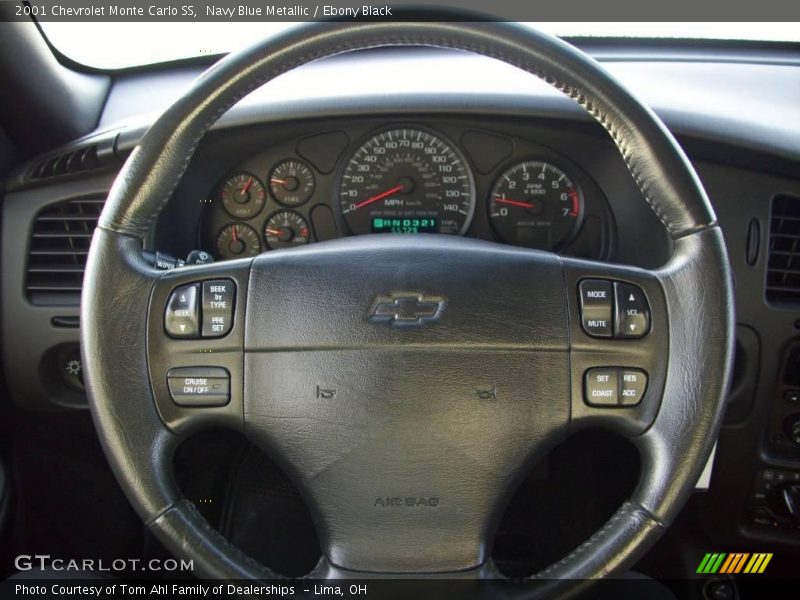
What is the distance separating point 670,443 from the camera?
4.01 ft

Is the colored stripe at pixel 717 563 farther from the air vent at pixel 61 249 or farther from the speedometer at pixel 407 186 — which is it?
the air vent at pixel 61 249

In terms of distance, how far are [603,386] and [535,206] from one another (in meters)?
0.68

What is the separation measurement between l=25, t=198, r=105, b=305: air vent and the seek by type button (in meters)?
0.69

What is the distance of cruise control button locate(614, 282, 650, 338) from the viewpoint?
4.15ft

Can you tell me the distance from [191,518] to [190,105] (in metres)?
0.58

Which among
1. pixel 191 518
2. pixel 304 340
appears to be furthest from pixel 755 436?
pixel 191 518

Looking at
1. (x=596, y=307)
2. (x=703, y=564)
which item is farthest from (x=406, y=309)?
(x=703, y=564)

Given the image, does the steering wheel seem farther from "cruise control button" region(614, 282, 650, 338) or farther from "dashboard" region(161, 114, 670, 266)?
"dashboard" region(161, 114, 670, 266)

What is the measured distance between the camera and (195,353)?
1.28 meters

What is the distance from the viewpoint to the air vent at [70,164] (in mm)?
1841

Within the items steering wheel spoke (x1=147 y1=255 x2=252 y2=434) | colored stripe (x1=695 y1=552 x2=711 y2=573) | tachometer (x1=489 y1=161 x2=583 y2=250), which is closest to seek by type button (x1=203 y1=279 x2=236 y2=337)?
steering wheel spoke (x1=147 y1=255 x2=252 y2=434)

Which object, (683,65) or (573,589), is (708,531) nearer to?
(573,589)

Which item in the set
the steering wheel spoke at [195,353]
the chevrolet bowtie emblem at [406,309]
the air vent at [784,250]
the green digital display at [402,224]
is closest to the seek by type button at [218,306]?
the steering wheel spoke at [195,353]

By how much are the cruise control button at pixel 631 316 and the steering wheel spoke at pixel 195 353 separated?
0.54m
